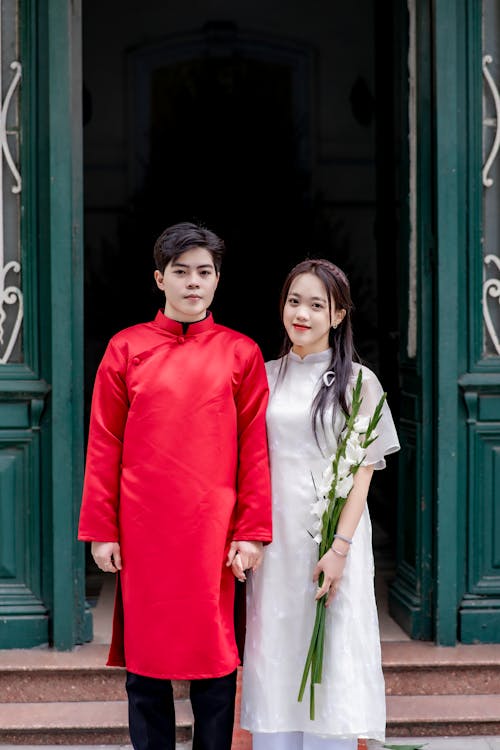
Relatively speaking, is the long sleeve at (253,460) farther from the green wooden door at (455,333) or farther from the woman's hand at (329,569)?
the green wooden door at (455,333)

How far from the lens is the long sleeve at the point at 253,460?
2951mm

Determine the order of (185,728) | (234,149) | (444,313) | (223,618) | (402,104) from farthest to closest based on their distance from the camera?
(234,149) → (402,104) → (444,313) → (185,728) → (223,618)

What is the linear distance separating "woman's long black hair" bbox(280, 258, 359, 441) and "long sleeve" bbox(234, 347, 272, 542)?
167 mm

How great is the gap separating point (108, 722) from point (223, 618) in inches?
43.7

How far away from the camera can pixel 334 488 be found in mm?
2939

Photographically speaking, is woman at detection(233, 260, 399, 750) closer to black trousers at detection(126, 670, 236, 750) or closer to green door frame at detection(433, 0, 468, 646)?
black trousers at detection(126, 670, 236, 750)

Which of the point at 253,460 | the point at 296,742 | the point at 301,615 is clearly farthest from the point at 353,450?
the point at 296,742

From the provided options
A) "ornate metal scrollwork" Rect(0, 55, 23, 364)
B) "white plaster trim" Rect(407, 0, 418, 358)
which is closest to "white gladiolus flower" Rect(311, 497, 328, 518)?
"white plaster trim" Rect(407, 0, 418, 358)

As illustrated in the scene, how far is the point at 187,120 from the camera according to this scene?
7.48 m

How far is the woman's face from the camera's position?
3037 millimetres

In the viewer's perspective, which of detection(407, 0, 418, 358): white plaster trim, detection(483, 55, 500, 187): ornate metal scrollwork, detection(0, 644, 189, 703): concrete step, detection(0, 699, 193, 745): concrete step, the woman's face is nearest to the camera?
the woman's face

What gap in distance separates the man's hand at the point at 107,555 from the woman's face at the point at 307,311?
83 cm

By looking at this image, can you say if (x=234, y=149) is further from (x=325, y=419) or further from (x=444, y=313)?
(x=325, y=419)

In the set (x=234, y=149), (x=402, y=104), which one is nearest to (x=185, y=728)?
(x=402, y=104)
